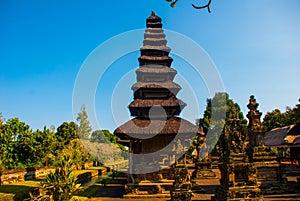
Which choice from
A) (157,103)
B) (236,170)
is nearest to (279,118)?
(157,103)

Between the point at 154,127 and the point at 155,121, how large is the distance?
3.07 ft

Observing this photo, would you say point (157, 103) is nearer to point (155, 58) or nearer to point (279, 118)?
point (155, 58)

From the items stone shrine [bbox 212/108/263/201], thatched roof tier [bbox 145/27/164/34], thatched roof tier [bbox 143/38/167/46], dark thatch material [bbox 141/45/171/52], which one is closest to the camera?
stone shrine [bbox 212/108/263/201]

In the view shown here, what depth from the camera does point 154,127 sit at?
18141 millimetres

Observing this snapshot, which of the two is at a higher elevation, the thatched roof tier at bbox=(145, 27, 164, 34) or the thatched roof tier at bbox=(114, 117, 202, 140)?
the thatched roof tier at bbox=(145, 27, 164, 34)

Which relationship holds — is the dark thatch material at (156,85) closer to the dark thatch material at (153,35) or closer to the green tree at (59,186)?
the dark thatch material at (153,35)

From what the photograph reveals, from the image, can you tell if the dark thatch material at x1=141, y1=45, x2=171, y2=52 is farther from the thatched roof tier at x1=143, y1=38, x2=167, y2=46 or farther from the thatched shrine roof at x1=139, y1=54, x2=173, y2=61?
the thatched shrine roof at x1=139, y1=54, x2=173, y2=61

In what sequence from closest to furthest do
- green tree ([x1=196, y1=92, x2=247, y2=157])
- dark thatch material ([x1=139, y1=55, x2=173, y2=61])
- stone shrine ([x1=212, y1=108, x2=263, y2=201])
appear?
stone shrine ([x1=212, y1=108, x2=263, y2=201]) → dark thatch material ([x1=139, y1=55, x2=173, y2=61]) → green tree ([x1=196, y1=92, x2=247, y2=157])

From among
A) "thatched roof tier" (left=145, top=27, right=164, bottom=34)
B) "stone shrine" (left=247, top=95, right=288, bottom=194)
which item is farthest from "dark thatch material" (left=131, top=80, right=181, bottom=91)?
"thatched roof tier" (left=145, top=27, right=164, bottom=34)

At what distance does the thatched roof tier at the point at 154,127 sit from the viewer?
1764cm

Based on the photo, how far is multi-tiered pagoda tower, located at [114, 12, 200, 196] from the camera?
17.8m

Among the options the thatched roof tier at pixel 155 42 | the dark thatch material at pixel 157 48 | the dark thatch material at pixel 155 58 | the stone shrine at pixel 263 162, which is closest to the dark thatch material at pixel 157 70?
the dark thatch material at pixel 155 58

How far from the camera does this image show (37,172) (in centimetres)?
2533

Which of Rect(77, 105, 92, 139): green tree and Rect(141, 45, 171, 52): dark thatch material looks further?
Rect(77, 105, 92, 139): green tree
